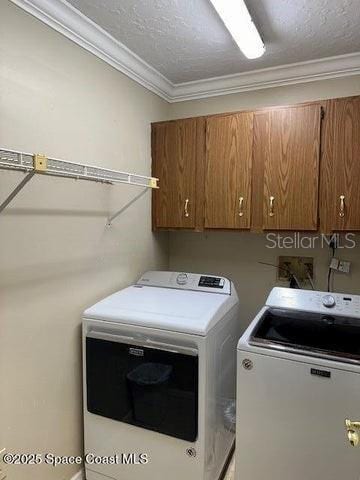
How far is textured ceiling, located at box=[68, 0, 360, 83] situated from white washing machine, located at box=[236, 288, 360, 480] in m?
1.54

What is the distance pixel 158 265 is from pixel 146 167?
0.79 meters

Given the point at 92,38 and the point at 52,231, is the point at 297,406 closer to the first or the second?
the point at 52,231

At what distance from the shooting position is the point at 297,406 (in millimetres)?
1426

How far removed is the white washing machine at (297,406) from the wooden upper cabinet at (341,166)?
0.56 metres

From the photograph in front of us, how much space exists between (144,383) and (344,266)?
4.94 feet

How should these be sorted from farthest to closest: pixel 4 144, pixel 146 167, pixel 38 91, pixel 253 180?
pixel 146 167 → pixel 253 180 → pixel 38 91 → pixel 4 144

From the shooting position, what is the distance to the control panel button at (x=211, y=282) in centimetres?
208

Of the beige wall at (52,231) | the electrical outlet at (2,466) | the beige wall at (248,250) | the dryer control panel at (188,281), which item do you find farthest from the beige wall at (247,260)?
the electrical outlet at (2,466)

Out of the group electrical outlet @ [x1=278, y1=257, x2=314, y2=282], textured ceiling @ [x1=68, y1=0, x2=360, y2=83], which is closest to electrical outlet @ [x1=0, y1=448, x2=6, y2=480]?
electrical outlet @ [x1=278, y1=257, x2=314, y2=282]

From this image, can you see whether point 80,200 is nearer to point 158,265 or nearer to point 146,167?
point 146,167

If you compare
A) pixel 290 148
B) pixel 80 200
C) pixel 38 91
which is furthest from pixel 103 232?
pixel 290 148

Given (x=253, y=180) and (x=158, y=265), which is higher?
(x=253, y=180)

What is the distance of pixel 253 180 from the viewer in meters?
2.05

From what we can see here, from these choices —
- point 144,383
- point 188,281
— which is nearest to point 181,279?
point 188,281
